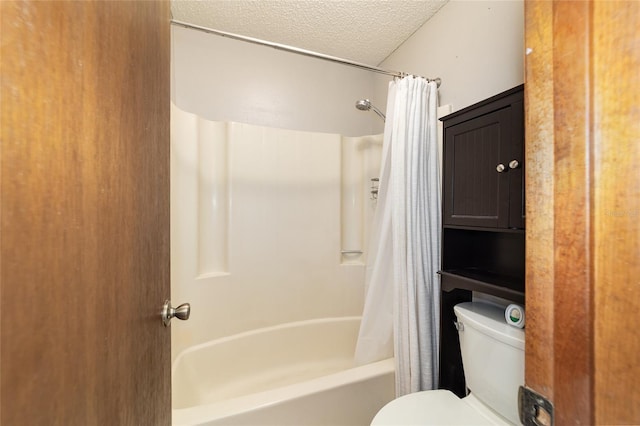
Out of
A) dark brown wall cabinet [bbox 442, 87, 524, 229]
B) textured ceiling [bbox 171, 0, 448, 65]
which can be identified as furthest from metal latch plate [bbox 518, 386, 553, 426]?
textured ceiling [bbox 171, 0, 448, 65]

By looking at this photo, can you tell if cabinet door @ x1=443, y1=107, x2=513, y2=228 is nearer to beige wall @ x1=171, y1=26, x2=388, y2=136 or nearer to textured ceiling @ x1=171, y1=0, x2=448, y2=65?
textured ceiling @ x1=171, y1=0, x2=448, y2=65

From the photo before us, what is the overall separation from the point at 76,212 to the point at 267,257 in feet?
5.45

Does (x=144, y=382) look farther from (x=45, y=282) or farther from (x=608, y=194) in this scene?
(x=608, y=194)

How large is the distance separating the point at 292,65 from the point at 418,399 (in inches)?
92.8

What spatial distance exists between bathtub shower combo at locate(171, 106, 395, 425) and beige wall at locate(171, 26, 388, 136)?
7.6 inches

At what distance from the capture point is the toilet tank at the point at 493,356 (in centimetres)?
89

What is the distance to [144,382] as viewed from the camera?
1.87 ft

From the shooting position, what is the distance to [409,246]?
Answer: 1.33 m

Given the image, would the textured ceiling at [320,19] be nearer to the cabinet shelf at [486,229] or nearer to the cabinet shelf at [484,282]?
the cabinet shelf at [486,229]

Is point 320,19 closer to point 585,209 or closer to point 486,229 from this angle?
point 486,229

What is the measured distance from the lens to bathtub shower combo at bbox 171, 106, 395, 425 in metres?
1.62

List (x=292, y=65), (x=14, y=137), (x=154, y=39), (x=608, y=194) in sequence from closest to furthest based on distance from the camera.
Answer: (x=14, y=137)
(x=608, y=194)
(x=154, y=39)
(x=292, y=65)

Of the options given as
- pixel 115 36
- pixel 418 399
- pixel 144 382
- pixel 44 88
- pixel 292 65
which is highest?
pixel 292 65

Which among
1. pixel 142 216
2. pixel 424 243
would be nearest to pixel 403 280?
pixel 424 243
